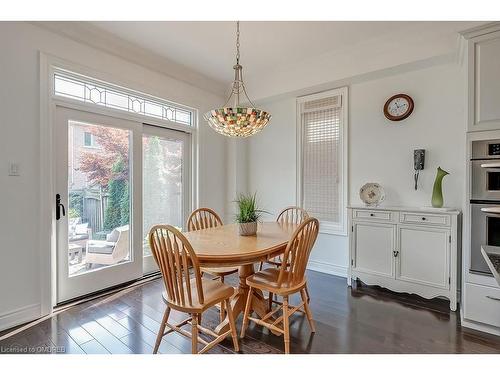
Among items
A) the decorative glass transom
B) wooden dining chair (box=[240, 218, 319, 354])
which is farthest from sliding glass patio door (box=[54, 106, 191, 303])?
wooden dining chair (box=[240, 218, 319, 354])

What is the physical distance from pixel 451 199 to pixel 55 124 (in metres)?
3.95

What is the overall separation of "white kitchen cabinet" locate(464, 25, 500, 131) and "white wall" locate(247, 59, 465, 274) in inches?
14.4

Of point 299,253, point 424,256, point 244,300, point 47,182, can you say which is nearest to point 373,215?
point 424,256

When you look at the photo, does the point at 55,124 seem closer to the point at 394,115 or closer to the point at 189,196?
the point at 189,196

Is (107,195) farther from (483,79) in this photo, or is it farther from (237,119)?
(483,79)

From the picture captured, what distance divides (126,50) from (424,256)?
3750mm

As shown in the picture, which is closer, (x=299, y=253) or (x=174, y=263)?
(x=174, y=263)

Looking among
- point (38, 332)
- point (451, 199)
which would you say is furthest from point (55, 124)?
point (451, 199)

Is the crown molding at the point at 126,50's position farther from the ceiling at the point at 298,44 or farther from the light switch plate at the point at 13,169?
the light switch plate at the point at 13,169

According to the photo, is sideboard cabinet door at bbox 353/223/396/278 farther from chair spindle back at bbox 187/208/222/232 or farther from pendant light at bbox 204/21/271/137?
pendant light at bbox 204/21/271/137

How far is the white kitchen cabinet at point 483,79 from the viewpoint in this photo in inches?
84.3

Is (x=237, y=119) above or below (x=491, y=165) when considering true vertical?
above

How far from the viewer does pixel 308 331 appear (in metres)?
2.15
